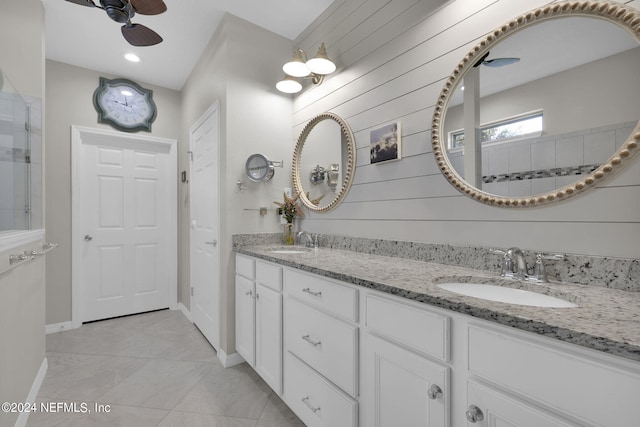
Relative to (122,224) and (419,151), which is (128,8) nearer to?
(419,151)


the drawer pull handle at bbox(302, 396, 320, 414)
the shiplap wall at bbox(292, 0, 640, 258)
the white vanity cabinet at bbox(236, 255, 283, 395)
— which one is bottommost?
the drawer pull handle at bbox(302, 396, 320, 414)

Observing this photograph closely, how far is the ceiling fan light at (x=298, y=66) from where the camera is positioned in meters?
2.10

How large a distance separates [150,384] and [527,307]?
2360 millimetres

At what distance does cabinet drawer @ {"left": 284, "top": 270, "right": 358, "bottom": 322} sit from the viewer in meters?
1.19

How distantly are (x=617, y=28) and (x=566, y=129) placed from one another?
35 centimetres

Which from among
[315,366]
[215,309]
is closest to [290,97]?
[215,309]

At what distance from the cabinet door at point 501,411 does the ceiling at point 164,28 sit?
2550 millimetres

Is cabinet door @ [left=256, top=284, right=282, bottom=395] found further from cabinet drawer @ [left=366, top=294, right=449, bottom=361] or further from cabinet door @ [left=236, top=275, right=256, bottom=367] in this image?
cabinet drawer @ [left=366, top=294, right=449, bottom=361]

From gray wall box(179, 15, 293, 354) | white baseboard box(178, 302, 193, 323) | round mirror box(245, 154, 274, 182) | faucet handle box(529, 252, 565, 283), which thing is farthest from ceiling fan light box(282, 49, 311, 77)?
white baseboard box(178, 302, 193, 323)

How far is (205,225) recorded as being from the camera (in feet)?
9.04

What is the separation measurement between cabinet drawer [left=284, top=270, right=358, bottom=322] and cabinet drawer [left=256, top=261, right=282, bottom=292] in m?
0.08

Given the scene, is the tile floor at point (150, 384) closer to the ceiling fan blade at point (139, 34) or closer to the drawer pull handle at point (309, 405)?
the drawer pull handle at point (309, 405)

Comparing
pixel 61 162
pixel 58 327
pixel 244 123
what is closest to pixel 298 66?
pixel 244 123

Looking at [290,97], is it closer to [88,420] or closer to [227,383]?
[227,383]
